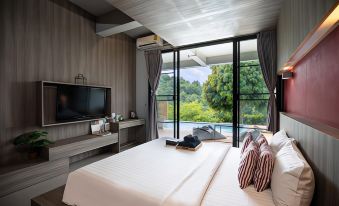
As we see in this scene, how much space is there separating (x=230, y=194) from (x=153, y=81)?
11.7 ft

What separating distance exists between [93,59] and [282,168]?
12.4ft

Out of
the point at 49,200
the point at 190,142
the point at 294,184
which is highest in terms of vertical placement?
the point at 294,184

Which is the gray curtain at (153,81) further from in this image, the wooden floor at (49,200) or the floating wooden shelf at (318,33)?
the floating wooden shelf at (318,33)

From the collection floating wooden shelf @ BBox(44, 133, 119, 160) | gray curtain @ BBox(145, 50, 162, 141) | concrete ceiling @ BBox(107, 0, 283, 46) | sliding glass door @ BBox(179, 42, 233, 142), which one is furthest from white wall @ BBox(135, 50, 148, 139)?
concrete ceiling @ BBox(107, 0, 283, 46)

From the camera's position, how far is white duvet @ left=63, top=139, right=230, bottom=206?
1285 millimetres

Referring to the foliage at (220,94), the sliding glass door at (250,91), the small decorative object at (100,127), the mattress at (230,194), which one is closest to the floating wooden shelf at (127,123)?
the small decorative object at (100,127)

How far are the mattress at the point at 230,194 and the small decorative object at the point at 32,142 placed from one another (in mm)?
2505

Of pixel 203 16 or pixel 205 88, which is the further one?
pixel 205 88

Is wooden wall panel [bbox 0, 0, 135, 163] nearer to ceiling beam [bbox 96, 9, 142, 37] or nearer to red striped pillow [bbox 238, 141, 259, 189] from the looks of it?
ceiling beam [bbox 96, 9, 142, 37]

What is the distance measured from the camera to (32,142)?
244cm

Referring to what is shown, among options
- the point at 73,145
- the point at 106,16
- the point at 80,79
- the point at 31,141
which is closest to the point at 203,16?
the point at 106,16

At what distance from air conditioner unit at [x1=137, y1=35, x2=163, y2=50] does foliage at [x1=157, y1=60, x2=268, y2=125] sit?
0.84 metres

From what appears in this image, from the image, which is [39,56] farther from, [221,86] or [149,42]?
[221,86]

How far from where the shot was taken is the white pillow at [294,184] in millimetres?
1035
